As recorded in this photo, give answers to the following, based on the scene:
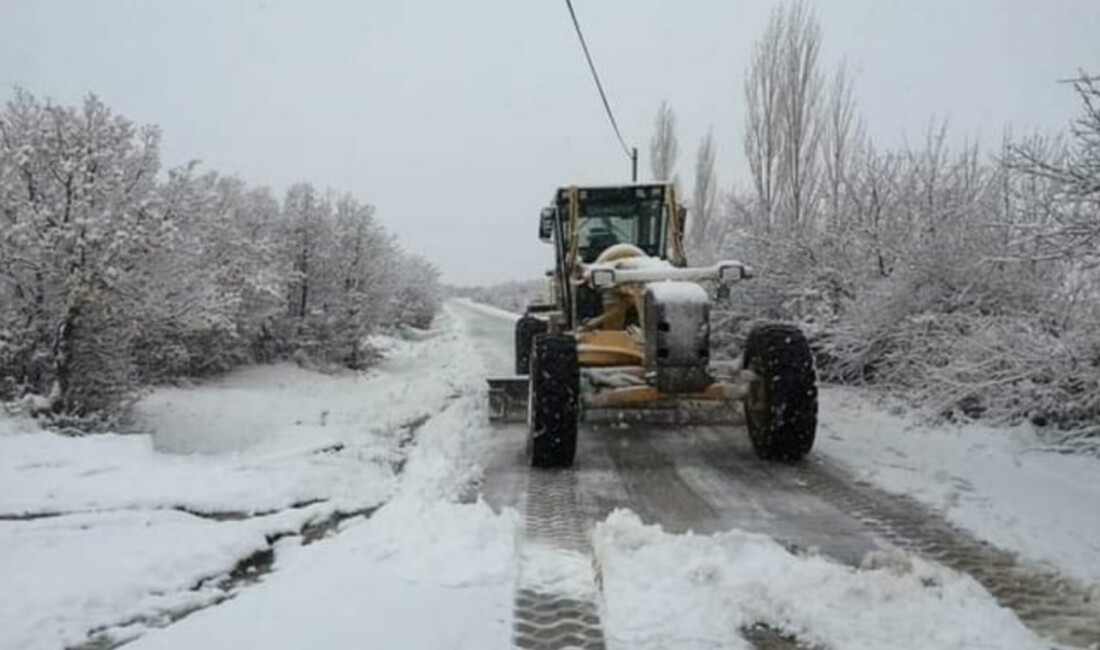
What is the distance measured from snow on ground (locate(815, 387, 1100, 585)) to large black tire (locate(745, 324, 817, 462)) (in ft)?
1.67

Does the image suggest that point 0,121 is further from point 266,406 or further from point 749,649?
point 749,649

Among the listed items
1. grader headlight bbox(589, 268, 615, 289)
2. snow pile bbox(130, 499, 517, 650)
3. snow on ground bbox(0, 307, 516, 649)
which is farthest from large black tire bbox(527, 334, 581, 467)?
snow pile bbox(130, 499, 517, 650)

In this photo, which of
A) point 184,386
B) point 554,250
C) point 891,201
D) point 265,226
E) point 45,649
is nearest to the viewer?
point 45,649

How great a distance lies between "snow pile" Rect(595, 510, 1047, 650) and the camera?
3.61 m

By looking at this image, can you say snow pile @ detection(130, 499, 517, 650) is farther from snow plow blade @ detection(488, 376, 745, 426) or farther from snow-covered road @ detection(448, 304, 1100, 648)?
snow plow blade @ detection(488, 376, 745, 426)

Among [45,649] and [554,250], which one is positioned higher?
[554,250]

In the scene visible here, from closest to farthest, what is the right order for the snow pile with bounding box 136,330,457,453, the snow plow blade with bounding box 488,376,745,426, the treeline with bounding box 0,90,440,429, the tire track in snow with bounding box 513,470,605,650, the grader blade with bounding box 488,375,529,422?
the tire track in snow with bounding box 513,470,605,650 < the snow plow blade with bounding box 488,376,745,426 < the grader blade with bounding box 488,375,529,422 < the snow pile with bounding box 136,330,457,453 < the treeline with bounding box 0,90,440,429

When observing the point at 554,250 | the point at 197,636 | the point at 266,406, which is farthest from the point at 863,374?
the point at 197,636

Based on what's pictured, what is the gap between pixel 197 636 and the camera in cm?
353

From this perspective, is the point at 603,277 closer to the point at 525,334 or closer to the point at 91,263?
the point at 525,334

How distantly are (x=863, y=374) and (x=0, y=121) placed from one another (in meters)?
12.5

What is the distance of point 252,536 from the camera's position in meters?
4.97

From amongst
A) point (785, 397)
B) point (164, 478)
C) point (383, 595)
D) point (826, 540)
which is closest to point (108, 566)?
point (383, 595)

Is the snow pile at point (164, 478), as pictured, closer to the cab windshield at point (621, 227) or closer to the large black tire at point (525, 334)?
the cab windshield at point (621, 227)
